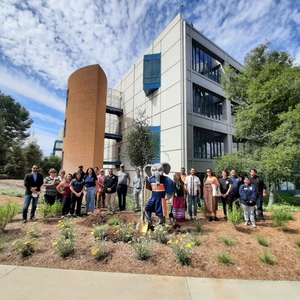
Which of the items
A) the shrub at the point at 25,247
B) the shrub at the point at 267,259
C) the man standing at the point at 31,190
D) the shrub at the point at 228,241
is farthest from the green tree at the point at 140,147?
the shrub at the point at 267,259

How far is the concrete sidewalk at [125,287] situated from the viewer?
241 centimetres

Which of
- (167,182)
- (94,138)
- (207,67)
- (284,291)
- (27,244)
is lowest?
(284,291)

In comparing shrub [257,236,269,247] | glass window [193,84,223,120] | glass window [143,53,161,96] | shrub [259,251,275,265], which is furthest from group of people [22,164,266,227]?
glass window [143,53,161,96]

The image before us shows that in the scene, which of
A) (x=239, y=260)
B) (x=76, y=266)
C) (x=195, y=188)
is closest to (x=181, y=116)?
(x=195, y=188)

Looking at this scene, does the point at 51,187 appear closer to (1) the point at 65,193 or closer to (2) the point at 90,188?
(1) the point at 65,193

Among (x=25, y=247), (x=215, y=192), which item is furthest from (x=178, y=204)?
(x=25, y=247)

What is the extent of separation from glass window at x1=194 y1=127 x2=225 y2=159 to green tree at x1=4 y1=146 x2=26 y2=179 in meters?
24.6

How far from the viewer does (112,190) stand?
22.4ft

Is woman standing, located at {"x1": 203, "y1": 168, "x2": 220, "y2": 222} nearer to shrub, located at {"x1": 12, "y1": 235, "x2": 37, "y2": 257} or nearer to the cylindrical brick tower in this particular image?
shrub, located at {"x1": 12, "y1": 235, "x2": 37, "y2": 257}

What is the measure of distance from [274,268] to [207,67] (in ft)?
51.0

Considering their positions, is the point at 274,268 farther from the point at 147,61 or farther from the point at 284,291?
the point at 147,61

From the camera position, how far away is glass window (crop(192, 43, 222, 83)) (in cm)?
1416

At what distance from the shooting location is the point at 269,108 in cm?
1052

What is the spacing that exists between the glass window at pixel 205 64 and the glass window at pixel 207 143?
16.3 ft
